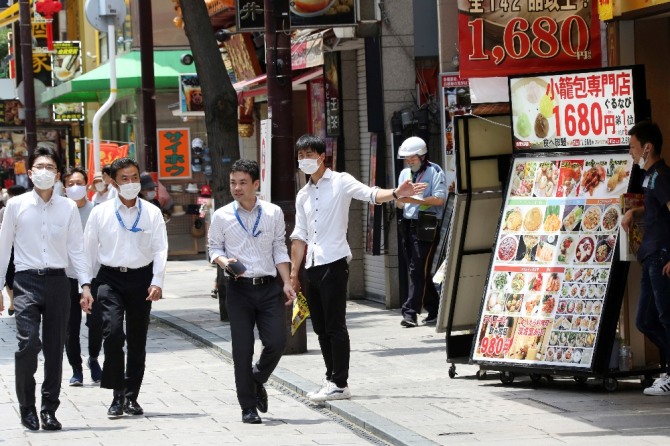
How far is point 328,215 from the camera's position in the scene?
10562mm

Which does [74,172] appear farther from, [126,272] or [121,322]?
[121,322]

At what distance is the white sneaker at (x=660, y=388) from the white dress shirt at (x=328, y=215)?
2338mm

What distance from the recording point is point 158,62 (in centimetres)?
3161

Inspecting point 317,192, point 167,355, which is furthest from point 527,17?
point 167,355

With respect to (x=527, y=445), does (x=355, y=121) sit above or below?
above

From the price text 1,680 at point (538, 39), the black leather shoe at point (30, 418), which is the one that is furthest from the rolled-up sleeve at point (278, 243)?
the price text 1,680 at point (538, 39)

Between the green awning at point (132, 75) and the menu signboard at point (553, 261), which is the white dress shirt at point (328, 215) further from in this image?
the green awning at point (132, 75)

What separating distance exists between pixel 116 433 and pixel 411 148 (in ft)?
20.1

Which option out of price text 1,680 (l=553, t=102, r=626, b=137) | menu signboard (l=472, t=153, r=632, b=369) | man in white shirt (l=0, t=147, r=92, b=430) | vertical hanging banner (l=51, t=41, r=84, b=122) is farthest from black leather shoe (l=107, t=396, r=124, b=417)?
vertical hanging banner (l=51, t=41, r=84, b=122)

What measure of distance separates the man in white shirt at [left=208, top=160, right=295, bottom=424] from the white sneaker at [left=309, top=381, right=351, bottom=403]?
2.43 feet

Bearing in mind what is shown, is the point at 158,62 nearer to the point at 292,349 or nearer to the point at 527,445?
the point at 292,349

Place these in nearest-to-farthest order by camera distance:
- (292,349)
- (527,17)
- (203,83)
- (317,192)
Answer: (317,192) < (527,17) < (292,349) < (203,83)

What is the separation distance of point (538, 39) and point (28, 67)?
20.8 meters

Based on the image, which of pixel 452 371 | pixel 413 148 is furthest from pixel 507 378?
pixel 413 148
